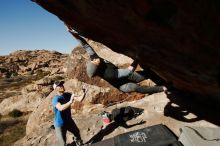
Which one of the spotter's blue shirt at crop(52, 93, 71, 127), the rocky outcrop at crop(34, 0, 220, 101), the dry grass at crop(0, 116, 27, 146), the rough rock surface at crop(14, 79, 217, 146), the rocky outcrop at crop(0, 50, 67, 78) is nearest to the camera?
the rocky outcrop at crop(34, 0, 220, 101)

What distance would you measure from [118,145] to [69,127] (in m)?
2.64

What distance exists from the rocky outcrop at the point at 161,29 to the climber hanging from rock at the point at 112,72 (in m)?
1.50

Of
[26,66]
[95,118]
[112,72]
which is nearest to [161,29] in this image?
[112,72]

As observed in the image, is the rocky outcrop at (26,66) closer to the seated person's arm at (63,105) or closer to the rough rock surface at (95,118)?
the rough rock surface at (95,118)

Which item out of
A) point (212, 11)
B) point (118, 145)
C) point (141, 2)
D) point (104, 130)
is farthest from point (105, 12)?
point (104, 130)

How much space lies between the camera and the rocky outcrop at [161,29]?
4020 millimetres

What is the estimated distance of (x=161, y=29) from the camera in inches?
177

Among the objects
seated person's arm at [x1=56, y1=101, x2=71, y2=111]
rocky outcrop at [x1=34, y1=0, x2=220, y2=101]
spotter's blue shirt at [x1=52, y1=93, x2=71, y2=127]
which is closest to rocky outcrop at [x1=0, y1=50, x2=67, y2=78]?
spotter's blue shirt at [x1=52, y1=93, x2=71, y2=127]

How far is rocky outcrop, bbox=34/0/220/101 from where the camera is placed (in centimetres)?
402

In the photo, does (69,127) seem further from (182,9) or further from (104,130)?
(182,9)

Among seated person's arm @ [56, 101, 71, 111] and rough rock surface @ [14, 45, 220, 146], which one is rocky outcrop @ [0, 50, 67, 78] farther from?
seated person's arm @ [56, 101, 71, 111]

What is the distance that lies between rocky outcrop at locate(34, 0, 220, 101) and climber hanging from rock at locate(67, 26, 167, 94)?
59.1 inches

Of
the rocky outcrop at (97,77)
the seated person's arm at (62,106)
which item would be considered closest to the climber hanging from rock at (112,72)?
the seated person's arm at (62,106)

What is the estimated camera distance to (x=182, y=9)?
3914 mm
